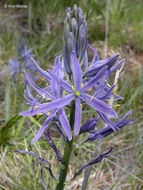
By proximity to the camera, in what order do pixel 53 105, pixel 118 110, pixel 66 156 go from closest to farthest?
pixel 53 105, pixel 66 156, pixel 118 110

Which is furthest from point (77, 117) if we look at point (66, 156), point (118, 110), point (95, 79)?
point (118, 110)

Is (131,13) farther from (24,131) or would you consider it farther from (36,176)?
(36,176)

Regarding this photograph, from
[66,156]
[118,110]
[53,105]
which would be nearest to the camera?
[53,105]

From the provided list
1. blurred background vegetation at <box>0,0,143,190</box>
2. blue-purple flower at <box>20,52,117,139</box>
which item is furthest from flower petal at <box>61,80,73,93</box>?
blurred background vegetation at <box>0,0,143,190</box>

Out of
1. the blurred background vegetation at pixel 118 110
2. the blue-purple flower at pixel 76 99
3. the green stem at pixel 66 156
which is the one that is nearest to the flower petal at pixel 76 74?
the blue-purple flower at pixel 76 99

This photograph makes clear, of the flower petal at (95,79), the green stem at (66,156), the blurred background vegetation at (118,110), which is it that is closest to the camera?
the flower petal at (95,79)

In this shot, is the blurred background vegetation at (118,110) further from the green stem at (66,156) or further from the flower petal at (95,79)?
the flower petal at (95,79)

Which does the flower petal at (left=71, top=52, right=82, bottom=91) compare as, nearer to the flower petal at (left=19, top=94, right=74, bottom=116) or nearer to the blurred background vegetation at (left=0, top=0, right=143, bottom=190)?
the flower petal at (left=19, top=94, right=74, bottom=116)

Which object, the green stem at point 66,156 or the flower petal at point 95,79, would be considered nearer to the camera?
the flower petal at point 95,79

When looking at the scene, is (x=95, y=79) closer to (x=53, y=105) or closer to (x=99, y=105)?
(x=99, y=105)
